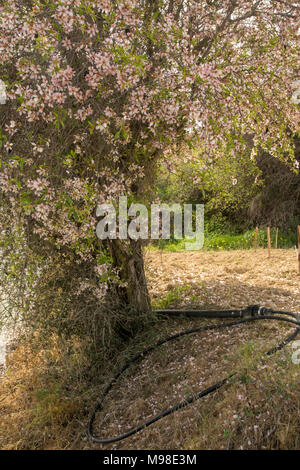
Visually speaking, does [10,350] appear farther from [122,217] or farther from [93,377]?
[122,217]

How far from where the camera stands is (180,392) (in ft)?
12.1

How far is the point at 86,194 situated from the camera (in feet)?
11.9

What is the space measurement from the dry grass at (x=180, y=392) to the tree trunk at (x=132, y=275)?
39 cm

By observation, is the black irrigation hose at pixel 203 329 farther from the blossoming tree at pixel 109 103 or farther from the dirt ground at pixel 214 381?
the blossoming tree at pixel 109 103

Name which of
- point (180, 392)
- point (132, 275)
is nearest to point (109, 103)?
point (132, 275)

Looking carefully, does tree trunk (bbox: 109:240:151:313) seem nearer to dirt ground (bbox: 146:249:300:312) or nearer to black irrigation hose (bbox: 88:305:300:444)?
black irrigation hose (bbox: 88:305:300:444)

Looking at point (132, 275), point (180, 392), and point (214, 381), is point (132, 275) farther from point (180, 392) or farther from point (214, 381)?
point (214, 381)

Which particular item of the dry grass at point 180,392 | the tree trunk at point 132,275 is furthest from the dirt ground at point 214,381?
the tree trunk at point 132,275

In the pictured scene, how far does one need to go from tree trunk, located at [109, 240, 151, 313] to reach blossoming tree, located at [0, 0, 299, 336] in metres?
0.01

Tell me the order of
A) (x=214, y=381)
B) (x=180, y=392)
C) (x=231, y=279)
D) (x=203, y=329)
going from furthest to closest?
(x=231, y=279) < (x=203, y=329) < (x=180, y=392) < (x=214, y=381)

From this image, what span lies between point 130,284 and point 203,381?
151 cm

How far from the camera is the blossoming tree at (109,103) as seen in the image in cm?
316

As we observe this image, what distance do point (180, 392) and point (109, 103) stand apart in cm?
257
